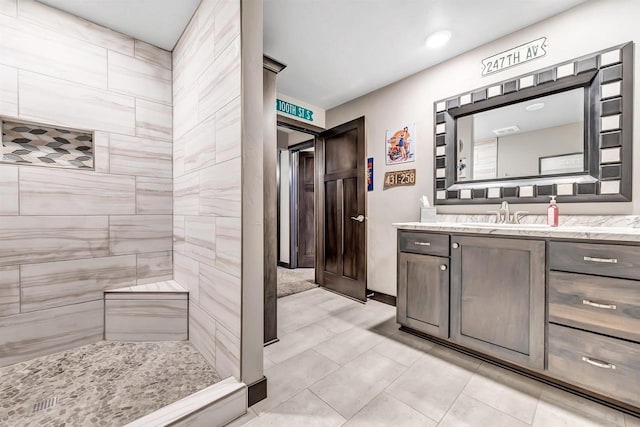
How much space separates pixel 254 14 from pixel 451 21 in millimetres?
1452

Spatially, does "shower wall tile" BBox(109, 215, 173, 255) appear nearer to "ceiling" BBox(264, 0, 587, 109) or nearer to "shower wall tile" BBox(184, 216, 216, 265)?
"shower wall tile" BBox(184, 216, 216, 265)

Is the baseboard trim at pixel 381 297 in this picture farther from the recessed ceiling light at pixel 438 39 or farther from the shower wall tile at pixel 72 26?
the shower wall tile at pixel 72 26

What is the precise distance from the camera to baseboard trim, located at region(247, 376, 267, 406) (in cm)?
137

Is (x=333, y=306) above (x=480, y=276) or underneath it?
underneath

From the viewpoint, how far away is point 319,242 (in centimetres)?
348

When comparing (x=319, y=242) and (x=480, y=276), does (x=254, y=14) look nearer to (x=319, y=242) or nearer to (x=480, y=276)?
(x=480, y=276)

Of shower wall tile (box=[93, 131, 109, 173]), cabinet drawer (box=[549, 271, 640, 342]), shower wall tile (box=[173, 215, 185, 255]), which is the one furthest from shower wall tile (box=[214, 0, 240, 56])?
cabinet drawer (box=[549, 271, 640, 342])

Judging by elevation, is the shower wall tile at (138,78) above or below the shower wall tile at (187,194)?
above

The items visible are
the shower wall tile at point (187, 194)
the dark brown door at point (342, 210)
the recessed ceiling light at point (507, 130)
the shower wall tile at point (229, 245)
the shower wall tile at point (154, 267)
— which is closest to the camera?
the shower wall tile at point (229, 245)

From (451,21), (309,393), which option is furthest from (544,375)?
(451,21)

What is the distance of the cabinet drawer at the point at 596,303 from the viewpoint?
4.06ft

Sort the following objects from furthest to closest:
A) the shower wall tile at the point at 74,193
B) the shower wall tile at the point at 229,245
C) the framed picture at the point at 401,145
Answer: the framed picture at the point at 401,145 < the shower wall tile at the point at 74,193 < the shower wall tile at the point at 229,245

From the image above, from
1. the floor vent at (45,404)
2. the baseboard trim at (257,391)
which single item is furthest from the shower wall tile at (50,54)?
the baseboard trim at (257,391)

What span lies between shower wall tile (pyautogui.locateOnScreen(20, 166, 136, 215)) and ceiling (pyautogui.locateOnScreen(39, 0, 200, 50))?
1.12 metres
